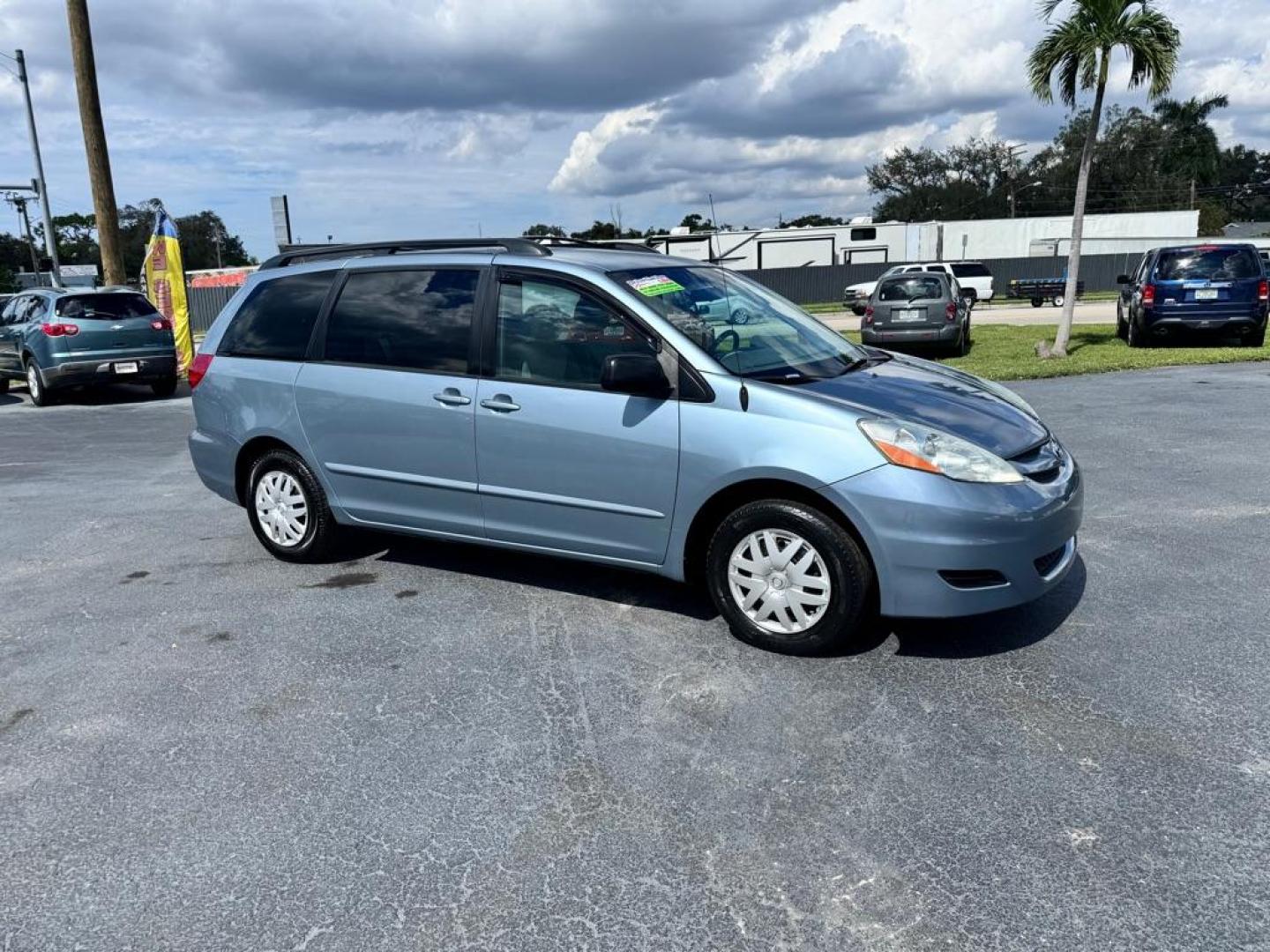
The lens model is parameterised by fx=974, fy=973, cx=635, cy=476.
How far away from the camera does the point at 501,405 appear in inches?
185

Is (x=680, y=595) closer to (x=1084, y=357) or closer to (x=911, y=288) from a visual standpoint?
(x=1084, y=357)

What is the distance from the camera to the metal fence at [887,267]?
1654 inches

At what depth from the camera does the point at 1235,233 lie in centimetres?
8344

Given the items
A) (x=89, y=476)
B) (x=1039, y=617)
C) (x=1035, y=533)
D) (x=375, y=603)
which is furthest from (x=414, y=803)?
(x=89, y=476)

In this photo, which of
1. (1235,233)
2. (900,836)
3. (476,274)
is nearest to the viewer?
(900,836)

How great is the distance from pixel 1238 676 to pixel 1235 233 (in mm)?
96017

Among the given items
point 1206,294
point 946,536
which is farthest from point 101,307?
point 1206,294

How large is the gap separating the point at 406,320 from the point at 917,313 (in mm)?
12974

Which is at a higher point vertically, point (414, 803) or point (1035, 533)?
point (1035, 533)

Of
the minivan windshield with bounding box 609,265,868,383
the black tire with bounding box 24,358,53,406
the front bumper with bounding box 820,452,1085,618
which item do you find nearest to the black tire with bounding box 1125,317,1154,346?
the minivan windshield with bounding box 609,265,868,383

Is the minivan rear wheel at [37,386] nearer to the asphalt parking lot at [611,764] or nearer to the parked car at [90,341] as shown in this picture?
the parked car at [90,341]

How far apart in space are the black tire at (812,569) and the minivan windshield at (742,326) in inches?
25.0

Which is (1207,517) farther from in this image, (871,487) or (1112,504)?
(871,487)

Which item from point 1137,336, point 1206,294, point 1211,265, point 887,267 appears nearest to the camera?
point 1206,294
